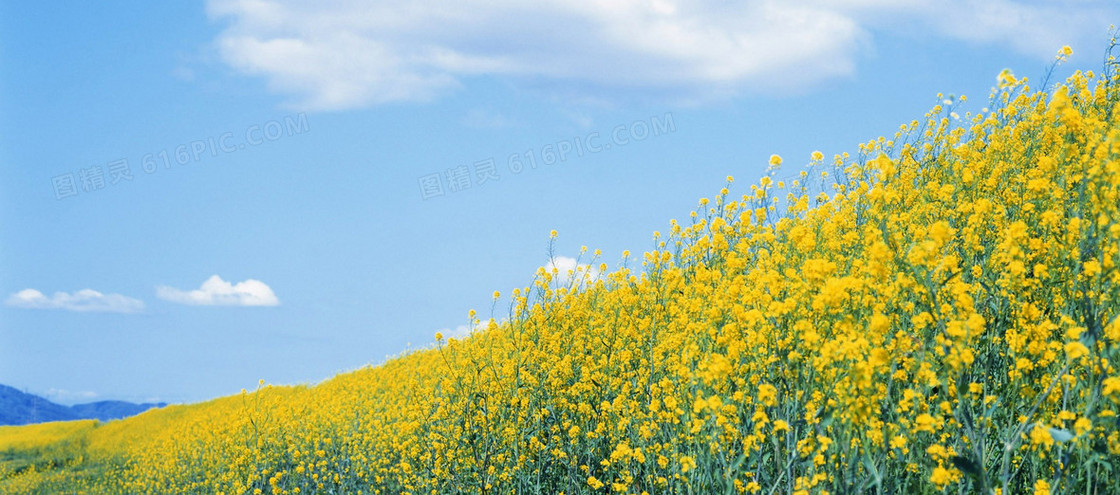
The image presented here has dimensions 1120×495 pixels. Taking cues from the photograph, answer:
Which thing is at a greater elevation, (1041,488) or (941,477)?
(941,477)

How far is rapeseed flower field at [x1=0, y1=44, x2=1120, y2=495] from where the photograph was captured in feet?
10.2

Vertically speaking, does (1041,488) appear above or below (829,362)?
below

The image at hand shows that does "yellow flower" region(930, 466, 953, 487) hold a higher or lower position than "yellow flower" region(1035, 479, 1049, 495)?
higher

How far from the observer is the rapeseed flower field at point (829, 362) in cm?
310

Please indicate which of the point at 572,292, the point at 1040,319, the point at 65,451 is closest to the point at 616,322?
the point at 572,292

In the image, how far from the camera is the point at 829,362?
3070mm

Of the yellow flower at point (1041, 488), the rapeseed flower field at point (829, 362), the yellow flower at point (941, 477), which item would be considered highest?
the rapeseed flower field at point (829, 362)

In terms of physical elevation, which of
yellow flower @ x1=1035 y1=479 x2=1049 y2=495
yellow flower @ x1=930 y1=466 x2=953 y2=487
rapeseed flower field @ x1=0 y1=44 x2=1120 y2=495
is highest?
rapeseed flower field @ x1=0 y1=44 x2=1120 y2=495

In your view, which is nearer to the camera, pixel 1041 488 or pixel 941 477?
pixel 941 477

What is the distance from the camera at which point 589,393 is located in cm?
607

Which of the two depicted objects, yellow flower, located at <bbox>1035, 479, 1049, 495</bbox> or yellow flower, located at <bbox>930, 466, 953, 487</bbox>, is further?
yellow flower, located at <bbox>1035, 479, 1049, 495</bbox>

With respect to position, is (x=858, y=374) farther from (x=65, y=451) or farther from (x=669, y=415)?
(x=65, y=451)

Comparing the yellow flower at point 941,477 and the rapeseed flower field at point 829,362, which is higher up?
the rapeseed flower field at point 829,362

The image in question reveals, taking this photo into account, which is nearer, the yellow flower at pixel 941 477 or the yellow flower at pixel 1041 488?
the yellow flower at pixel 941 477
